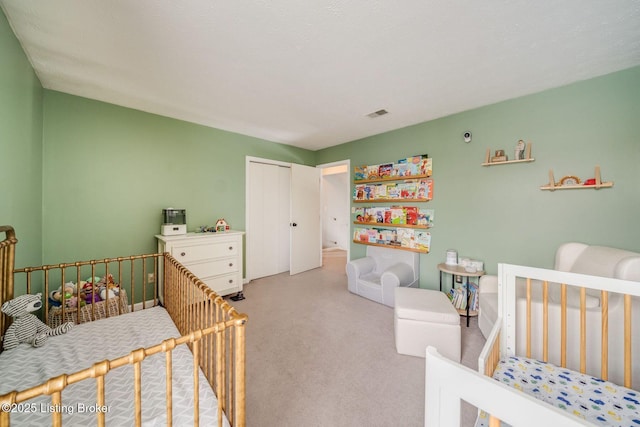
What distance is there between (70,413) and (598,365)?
276cm

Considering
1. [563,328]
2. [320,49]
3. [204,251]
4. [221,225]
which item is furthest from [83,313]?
[563,328]

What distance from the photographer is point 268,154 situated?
3.87 m

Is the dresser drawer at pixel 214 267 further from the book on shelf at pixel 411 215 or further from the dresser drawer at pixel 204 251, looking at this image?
the book on shelf at pixel 411 215

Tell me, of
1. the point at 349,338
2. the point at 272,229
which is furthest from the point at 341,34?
the point at 272,229

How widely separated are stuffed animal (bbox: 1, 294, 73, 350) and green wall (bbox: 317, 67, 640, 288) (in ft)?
11.4

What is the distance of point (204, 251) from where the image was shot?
2.74 meters

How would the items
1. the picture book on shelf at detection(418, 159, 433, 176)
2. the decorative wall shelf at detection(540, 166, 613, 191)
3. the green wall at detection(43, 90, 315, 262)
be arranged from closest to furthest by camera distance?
the decorative wall shelf at detection(540, 166, 613, 191)
the green wall at detection(43, 90, 315, 262)
the picture book on shelf at detection(418, 159, 433, 176)

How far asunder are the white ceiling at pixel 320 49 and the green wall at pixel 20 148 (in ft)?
0.57

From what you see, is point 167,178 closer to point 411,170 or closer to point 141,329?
point 141,329

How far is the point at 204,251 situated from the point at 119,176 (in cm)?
126

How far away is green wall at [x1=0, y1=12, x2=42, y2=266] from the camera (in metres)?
1.41

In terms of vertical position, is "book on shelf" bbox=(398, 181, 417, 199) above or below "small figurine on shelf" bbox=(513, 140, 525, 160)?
below

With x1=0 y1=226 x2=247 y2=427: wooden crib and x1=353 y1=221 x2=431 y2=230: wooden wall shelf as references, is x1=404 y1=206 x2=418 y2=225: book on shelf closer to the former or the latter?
x1=353 y1=221 x2=431 y2=230: wooden wall shelf

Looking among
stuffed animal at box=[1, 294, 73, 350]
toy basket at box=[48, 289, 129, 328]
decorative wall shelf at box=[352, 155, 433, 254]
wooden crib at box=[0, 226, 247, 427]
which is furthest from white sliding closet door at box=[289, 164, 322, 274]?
stuffed animal at box=[1, 294, 73, 350]
